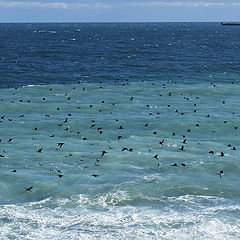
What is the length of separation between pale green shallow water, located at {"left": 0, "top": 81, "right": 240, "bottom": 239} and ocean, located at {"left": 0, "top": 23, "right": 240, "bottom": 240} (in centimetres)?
10

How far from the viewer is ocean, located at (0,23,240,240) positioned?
114 ft

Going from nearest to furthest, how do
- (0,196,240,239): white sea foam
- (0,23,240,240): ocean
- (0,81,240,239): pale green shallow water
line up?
(0,196,240,239): white sea foam → (0,81,240,239): pale green shallow water → (0,23,240,240): ocean

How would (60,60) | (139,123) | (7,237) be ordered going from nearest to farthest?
1. (7,237)
2. (139,123)
3. (60,60)

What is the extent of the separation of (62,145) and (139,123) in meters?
14.3

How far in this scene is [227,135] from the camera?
58594 millimetres

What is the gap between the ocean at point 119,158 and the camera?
34688 mm

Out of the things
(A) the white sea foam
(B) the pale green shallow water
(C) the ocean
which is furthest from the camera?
(C) the ocean

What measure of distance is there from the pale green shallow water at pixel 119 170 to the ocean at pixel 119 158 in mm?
97

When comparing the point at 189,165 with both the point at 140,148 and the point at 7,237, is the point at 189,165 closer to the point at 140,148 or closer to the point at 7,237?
the point at 140,148

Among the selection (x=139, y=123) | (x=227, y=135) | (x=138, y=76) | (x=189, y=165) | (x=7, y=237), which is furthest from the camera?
(x=138, y=76)

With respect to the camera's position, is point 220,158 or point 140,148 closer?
point 220,158

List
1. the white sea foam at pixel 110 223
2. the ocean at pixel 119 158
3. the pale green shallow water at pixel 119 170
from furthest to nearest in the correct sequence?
1. the ocean at pixel 119 158
2. the pale green shallow water at pixel 119 170
3. the white sea foam at pixel 110 223

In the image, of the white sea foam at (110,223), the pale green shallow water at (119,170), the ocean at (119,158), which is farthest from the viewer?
the ocean at (119,158)

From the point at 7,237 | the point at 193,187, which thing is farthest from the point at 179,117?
the point at 7,237
